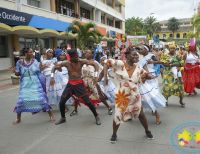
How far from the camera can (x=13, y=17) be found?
20.0 metres

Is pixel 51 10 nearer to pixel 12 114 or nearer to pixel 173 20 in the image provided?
pixel 12 114

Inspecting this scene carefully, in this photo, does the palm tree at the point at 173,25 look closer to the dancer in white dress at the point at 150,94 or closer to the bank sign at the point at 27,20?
the bank sign at the point at 27,20

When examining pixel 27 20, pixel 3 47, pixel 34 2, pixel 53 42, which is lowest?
pixel 3 47

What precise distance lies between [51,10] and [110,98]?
21221 millimetres

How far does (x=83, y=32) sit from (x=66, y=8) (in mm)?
6256

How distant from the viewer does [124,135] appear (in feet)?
18.4

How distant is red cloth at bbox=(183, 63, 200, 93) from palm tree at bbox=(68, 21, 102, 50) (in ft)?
59.0

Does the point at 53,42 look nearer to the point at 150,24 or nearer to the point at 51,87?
the point at 51,87

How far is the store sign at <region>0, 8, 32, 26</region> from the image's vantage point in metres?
18.9

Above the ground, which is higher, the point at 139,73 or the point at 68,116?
the point at 139,73

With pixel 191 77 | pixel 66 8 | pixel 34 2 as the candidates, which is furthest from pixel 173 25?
pixel 191 77

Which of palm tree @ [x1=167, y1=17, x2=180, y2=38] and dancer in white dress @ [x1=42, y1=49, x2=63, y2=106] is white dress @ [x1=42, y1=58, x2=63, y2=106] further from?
palm tree @ [x1=167, y1=17, x2=180, y2=38]

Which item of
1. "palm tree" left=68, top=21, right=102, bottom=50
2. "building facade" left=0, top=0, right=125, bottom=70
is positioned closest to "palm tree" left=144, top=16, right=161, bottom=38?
"building facade" left=0, top=0, right=125, bottom=70

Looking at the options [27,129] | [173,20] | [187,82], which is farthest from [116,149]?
[173,20]
